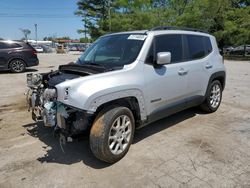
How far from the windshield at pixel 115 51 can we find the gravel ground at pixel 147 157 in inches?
51.5

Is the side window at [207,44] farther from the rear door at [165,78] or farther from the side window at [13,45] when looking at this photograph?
the side window at [13,45]

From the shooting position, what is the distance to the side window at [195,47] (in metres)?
5.01

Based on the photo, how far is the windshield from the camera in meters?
4.09

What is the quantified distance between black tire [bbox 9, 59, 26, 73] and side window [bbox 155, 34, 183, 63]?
10006mm

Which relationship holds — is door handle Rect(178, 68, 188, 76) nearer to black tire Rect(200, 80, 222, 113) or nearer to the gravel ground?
the gravel ground

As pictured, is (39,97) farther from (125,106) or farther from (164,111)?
(164,111)

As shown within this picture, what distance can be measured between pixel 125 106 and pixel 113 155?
0.73 metres

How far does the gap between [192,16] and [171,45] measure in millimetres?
25172

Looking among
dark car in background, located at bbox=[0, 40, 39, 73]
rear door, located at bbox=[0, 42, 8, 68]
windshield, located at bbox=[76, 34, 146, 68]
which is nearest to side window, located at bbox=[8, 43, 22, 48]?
dark car in background, located at bbox=[0, 40, 39, 73]

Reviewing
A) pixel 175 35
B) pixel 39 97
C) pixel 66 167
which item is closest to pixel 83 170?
pixel 66 167

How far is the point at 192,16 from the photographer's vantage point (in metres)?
27.8

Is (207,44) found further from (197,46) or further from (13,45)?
(13,45)

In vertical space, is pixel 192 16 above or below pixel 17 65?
above

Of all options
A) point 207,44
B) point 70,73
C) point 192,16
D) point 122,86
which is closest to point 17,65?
point 70,73
